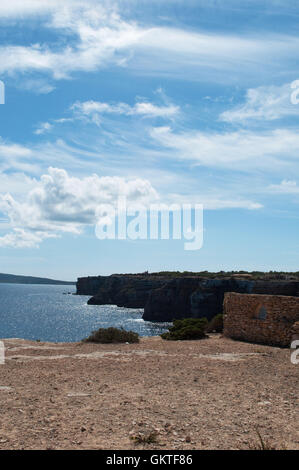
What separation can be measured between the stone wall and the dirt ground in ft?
7.01

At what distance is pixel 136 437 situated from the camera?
5.95 metres

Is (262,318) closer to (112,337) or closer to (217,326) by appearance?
(112,337)

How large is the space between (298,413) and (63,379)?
18.4ft

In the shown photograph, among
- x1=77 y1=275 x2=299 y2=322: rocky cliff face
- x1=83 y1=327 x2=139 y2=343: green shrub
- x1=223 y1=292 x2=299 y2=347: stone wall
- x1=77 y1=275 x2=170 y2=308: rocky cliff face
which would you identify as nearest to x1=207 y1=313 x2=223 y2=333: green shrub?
x1=223 y1=292 x2=299 y2=347: stone wall

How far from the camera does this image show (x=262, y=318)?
682 inches

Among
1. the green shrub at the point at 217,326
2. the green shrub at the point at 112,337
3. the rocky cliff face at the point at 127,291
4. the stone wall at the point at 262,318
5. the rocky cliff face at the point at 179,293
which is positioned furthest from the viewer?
the rocky cliff face at the point at 127,291

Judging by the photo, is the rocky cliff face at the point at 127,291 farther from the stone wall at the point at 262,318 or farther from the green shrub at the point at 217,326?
the stone wall at the point at 262,318

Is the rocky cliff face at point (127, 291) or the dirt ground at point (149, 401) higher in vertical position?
the dirt ground at point (149, 401)

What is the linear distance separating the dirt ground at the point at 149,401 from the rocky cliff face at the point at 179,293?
135 feet

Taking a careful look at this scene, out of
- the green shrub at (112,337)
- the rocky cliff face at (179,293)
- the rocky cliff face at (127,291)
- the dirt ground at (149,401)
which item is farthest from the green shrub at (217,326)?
the rocky cliff face at (127,291)

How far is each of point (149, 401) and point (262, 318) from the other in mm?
10418

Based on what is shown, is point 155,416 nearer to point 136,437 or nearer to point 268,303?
point 136,437

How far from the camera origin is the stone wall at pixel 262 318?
16.3m

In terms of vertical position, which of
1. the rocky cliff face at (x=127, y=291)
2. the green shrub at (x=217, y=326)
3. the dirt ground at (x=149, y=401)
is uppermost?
the dirt ground at (x=149, y=401)
